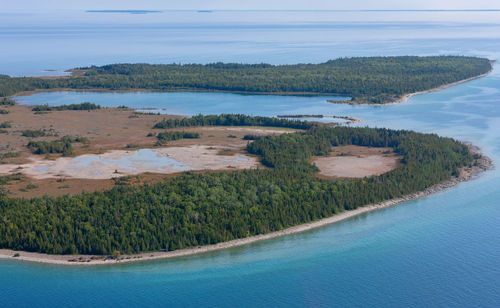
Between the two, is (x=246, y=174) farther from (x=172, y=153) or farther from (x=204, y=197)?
(x=172, y=153)

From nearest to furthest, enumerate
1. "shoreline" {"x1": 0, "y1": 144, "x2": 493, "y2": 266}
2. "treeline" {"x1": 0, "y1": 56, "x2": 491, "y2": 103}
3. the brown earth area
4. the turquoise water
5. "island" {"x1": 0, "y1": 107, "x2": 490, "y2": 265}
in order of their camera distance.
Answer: "shoreline" {"x1": 0, "y1": 144, "x2": 493, "y2": 266}, "island" {"x1": 0, "y1": 107, "x2": 490, "y2": 265}, the brown earth area, the turquoise water, "treeline" {"x1": 0, "y1": 56, "x2": 491, "y2": 103}

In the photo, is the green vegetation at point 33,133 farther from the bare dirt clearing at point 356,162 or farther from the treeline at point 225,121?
the bare dirt clearing at point 356,162

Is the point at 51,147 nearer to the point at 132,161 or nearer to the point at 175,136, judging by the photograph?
the point at 132,161

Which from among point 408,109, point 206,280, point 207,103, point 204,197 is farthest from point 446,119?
point 206,280

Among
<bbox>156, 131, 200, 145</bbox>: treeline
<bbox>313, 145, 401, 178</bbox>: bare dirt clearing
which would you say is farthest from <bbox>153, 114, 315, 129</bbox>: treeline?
<bbox>313, 145, 401, 178</bbox>: bare dirt clearing

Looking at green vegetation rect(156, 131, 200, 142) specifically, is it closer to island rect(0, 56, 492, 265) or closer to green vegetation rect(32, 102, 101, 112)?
island rect(0, 56, 492, 265)
